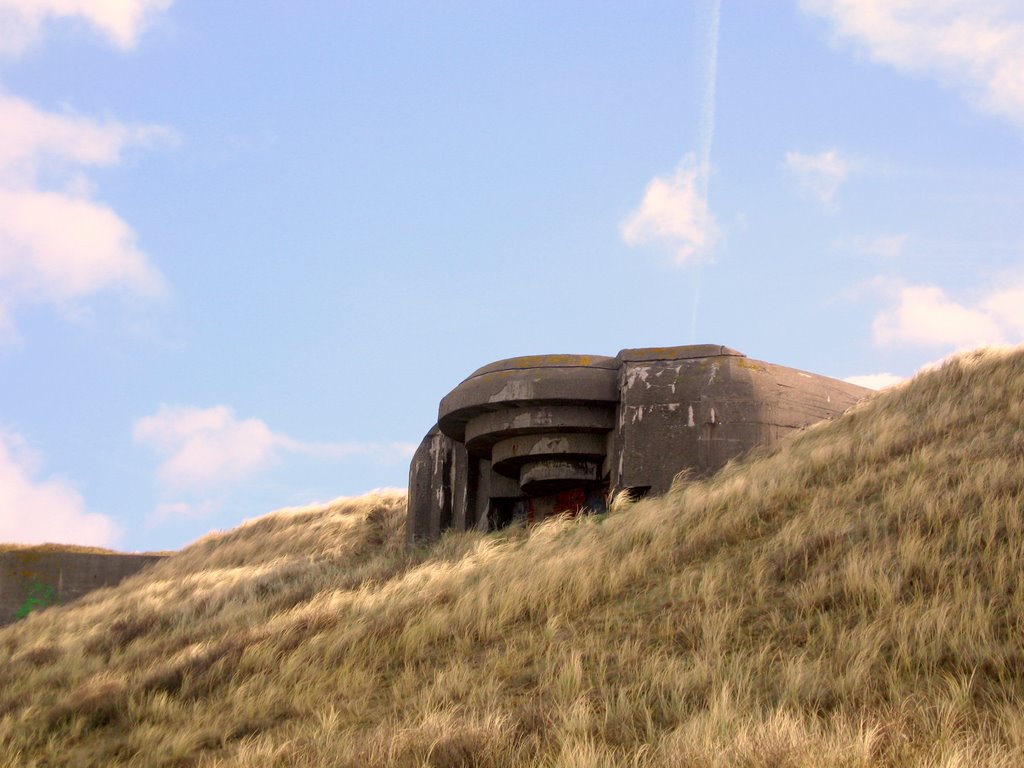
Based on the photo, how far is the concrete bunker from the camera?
507 inches

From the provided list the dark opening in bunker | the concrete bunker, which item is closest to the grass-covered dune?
the concrete bunker

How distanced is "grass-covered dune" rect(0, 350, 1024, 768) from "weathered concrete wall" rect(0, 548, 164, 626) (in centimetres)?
842

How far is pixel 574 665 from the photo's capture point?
696 cm

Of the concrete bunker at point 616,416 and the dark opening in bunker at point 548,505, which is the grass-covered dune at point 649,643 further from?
the dark opening in bunker at point 548,505

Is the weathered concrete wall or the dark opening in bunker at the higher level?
the dark opening in bunker

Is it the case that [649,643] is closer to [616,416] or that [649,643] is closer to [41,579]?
[616,416]

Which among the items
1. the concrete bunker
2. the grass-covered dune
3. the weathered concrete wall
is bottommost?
the grass-covered dune

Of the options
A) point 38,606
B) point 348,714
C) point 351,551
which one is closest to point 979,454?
point 348,714

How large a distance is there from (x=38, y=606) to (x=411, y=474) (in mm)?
8529

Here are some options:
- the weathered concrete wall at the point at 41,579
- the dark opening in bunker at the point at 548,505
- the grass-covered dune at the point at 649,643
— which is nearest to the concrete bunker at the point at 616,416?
the dark opening in bunker at the point at 548,505

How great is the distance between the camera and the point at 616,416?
13.3 meters

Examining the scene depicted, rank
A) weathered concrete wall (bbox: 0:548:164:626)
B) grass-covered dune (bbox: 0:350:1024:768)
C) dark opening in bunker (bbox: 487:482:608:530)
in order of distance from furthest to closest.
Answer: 1. weathered concrete wall (bbox: 0:548:164:626)
2. dark opening in bunker (bbox: 487:482:608:530)
3. grass-covered dune (bbox: 0:350:1024:768)

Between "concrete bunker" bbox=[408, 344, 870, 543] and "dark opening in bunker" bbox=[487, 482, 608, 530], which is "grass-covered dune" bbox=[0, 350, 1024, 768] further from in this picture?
"dark opening in bunker" bbox=[487, 482, 608, 530]

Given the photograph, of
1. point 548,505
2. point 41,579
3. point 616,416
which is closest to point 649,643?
point 616,416
